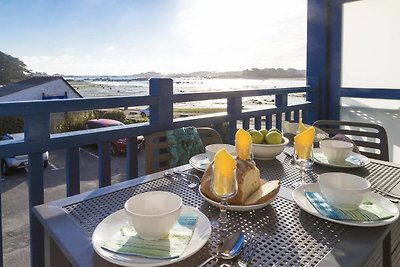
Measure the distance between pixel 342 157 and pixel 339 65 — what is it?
9.93 ft

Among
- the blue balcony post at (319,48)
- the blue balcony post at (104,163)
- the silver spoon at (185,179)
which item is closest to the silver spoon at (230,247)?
the silver spoon at (185,179)

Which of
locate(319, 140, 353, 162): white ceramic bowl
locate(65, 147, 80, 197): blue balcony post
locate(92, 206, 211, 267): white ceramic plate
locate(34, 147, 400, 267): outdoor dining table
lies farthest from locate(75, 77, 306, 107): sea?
locate(92, 206, 211, 267): white ceramic plate

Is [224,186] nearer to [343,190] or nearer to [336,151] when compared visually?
[343,190]

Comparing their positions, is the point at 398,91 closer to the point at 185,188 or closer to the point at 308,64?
the point at 308,64

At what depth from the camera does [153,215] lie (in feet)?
2.55

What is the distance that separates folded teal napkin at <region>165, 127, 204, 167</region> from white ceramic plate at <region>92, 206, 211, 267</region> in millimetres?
1097

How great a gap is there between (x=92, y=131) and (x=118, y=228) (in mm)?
1117

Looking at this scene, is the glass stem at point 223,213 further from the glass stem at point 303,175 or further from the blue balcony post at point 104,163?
the blue balcony post at point 104,163

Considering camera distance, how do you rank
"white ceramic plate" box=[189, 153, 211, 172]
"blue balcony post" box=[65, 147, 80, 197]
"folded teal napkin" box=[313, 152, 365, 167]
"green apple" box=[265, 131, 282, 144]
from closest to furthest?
"white ceramic plate" box=[189, 153, 211, 172]
"folded teal napkin" box=[313, 152, 365, 167]
"green apple" box=[265, 131, 282, 144]
"blue balcony post" box=[65, 147, 80, 197]

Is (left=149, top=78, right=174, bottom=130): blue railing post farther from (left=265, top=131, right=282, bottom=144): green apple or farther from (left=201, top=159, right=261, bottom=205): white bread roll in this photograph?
(left=201, top=159, right=261, bottom=205): white bread roll

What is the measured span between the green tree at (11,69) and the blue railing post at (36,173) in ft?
5.05

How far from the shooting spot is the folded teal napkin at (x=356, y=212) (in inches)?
37.0

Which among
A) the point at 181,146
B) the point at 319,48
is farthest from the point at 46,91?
the point at 319,48

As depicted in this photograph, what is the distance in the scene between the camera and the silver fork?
0.73m
